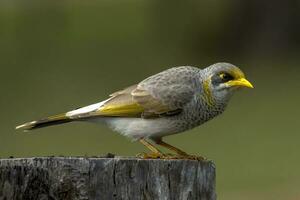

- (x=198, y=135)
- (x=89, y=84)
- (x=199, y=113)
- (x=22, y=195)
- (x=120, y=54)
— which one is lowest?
(x=22, y=195)

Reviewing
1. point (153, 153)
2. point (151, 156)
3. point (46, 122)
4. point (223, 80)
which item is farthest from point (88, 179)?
point (223, 80)

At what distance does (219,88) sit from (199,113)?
330 mm

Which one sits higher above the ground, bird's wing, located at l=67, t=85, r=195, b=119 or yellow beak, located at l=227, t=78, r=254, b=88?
yellow beak, located at l=227, t=78, r=254, b=88

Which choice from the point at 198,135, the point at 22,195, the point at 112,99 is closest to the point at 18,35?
the point at 198,135

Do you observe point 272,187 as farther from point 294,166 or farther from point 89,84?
point 89,84

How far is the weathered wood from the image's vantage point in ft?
23.1

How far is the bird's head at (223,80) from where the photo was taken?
9.76m

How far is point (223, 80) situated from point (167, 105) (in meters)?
0.61

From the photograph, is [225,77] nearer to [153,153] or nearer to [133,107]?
[133,107]

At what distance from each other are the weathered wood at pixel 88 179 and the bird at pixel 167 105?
2316 millimetres

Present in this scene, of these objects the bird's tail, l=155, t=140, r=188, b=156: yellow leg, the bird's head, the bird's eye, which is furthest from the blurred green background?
the bird's tail

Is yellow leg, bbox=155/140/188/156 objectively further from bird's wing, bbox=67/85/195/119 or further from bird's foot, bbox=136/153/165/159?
bird's foot, bbox=136/153/165/159

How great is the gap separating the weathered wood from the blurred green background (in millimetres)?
11802

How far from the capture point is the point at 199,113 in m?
9.91
